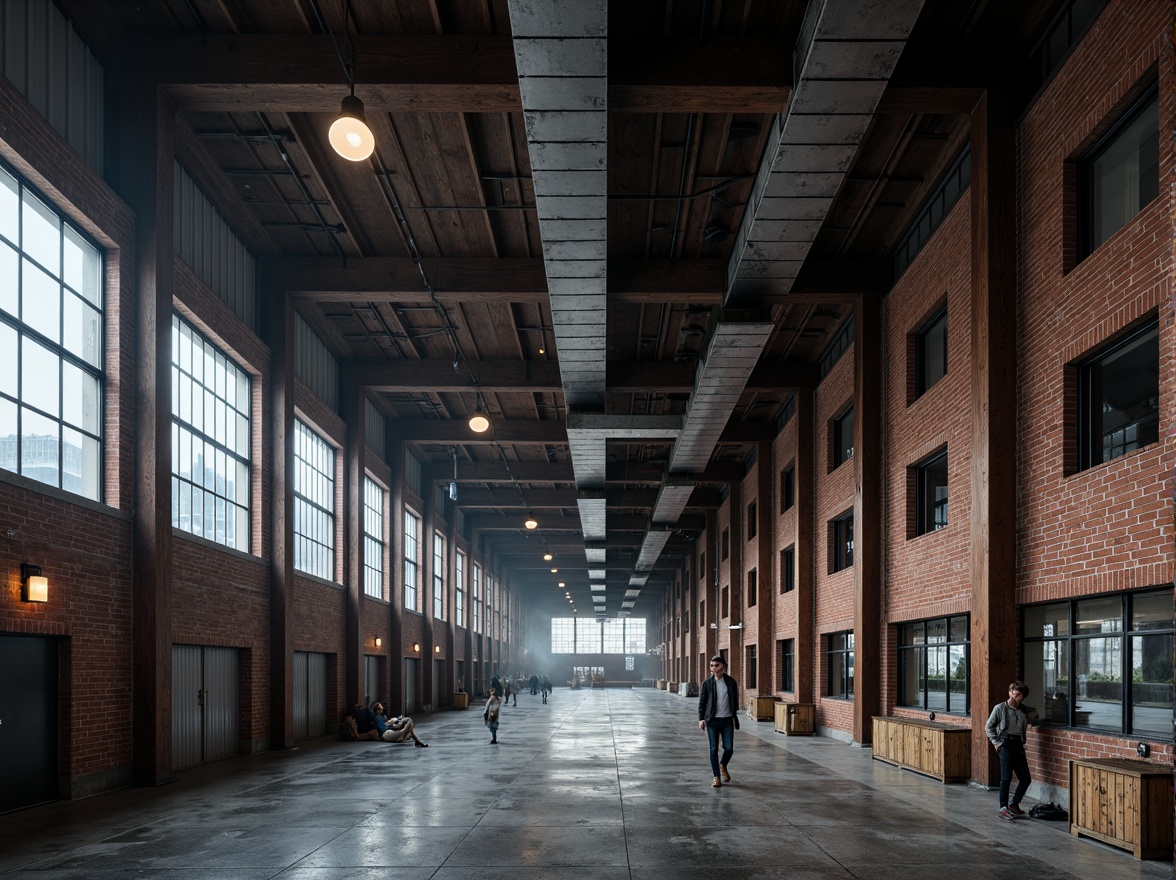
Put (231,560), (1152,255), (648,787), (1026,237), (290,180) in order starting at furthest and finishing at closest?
(231,560)
(290,180)
(648,787)
(1026,237)
(1152,255)

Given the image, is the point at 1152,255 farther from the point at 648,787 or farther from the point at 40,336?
the point at 40,336

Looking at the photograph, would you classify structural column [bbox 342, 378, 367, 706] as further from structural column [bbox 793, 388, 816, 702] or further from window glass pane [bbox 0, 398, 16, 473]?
window glass pane [bbox 0, 398, 16, 473]

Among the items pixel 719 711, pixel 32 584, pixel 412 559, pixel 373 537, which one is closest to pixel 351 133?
pixel 32 584

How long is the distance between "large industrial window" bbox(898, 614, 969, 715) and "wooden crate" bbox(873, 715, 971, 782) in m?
0.62

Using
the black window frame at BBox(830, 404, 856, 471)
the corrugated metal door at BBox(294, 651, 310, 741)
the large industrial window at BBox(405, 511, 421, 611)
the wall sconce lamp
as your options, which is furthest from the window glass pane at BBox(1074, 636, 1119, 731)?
the large industrial window at BBox(405, 511, 421, 611)

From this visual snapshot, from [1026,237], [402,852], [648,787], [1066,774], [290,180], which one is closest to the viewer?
[402,852]

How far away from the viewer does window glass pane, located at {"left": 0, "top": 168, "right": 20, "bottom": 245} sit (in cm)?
1250

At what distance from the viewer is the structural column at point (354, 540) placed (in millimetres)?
27781

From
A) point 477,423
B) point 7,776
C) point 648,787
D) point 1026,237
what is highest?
point 1026,237

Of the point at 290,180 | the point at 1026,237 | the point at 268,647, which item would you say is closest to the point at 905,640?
the point at 1026,237

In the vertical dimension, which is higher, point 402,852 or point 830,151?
point 830,151

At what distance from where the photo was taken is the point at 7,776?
12.4m

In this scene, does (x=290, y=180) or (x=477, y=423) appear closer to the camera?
(x=290, y=180)

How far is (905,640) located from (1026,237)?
928 cm
